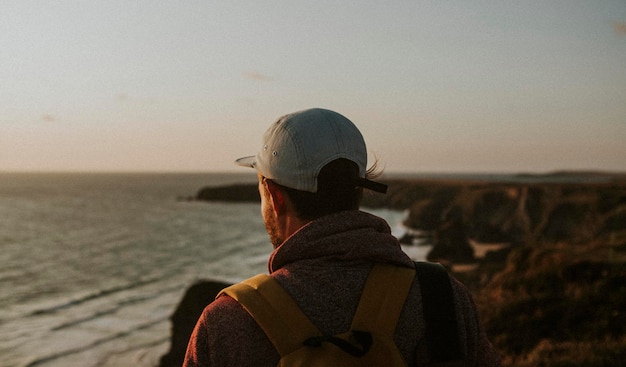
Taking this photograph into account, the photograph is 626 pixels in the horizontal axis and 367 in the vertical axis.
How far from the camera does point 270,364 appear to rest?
5.81 feet

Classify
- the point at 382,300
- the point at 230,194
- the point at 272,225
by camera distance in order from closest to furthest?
the point at 382,300, the point at 272,225, the point at 230,194

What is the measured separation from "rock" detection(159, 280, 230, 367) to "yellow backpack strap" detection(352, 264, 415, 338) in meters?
13.7

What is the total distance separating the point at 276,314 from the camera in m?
1.76

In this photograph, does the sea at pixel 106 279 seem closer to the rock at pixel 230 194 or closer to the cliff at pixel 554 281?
the cliff at pixel 554 281

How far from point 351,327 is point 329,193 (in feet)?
1.62

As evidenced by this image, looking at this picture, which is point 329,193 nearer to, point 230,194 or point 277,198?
point 277,198

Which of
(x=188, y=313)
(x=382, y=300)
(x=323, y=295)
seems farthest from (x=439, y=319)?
(x=188, y=313)

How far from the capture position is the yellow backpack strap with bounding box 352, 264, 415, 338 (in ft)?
5.99

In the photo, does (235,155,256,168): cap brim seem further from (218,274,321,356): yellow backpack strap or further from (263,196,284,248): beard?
(218,274,321,356): yellow backpack strap

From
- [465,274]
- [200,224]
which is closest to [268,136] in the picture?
[465,274]

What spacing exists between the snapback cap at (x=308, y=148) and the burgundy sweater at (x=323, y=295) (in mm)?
181

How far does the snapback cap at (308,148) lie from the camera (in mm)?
2000

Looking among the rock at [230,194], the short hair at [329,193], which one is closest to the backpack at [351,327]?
the short hair at [329,193]

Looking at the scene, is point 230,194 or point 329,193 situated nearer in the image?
point 329,193
